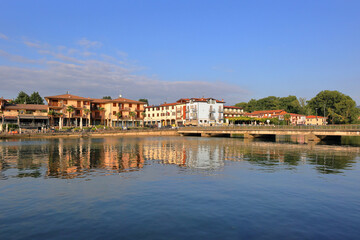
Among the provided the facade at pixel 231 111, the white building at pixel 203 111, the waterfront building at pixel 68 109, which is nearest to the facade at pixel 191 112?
the white building at pixel 203 111

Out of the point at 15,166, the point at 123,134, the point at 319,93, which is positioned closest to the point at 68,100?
the point at 123,134

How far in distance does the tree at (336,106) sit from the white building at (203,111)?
159 feet

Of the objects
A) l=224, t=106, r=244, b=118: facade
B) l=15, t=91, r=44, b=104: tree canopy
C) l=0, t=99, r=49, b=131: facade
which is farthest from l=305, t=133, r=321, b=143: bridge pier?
l=15, t=91, r=44, b=104: tree canopy

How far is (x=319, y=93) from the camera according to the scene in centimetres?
14575

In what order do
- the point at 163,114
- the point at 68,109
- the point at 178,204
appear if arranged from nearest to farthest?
the point at 178,204 < the point at 68,109 < the point at 163,114

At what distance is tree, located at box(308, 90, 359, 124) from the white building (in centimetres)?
4839

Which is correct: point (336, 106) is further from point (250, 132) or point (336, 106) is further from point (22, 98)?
point (22, 98)

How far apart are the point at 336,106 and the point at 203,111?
65.3 metres

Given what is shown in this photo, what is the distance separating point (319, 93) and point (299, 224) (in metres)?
152

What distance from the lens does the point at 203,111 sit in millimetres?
132500

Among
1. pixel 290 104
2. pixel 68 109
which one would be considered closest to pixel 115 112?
pixel 68 109

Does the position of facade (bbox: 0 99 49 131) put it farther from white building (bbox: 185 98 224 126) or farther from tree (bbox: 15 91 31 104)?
white building (bbox: 185 98 224 126)

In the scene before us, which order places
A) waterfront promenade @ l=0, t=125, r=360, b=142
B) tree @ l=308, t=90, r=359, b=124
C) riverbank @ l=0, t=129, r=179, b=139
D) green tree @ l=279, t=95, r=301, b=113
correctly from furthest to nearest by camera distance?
green tree @ l=279, t=95, r=301, b=113 → tree @ l=308, t=90, r=359, b=124 → riverbank @ l=0, t=129, r=179, b=139 → waterfront promenade @ l=0, t=125, r=360, b=142

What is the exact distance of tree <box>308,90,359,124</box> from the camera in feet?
426
